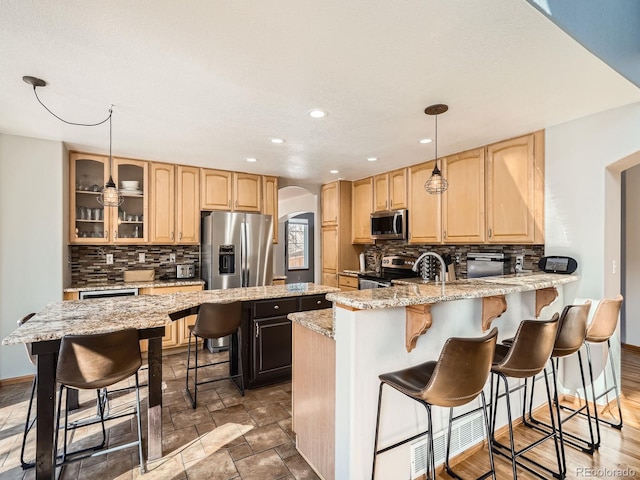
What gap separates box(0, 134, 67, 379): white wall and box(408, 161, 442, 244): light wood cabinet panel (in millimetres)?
3984

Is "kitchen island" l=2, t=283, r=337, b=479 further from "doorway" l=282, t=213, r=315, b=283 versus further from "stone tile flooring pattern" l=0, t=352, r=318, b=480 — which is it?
"doorway" l=282, t=213, r=315, b=283

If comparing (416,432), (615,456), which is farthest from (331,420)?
(615,456)

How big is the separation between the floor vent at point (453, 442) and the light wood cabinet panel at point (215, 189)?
3.73 meters

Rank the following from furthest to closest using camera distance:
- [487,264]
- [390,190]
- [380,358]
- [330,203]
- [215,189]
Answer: [330,203], [390,190], [215,189], [487,264], [380,358]

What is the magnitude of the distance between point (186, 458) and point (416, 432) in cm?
141

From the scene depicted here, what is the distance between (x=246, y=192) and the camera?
190 inches

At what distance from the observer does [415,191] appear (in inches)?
173

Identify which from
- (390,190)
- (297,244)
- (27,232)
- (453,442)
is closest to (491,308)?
(453,442)

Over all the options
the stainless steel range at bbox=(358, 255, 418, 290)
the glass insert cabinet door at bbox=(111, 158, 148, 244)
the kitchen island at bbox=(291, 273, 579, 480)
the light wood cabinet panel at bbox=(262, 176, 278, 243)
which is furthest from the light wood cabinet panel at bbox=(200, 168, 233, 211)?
the kitchen island at bbox=(291, 273, 579, 480)

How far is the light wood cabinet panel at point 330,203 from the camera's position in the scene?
547cm

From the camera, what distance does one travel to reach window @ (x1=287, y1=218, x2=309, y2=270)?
8.52 metres

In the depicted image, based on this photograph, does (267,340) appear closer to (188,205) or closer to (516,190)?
(188,205)

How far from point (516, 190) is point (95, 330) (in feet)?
11.6

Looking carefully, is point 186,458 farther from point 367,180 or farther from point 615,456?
point 367,180
